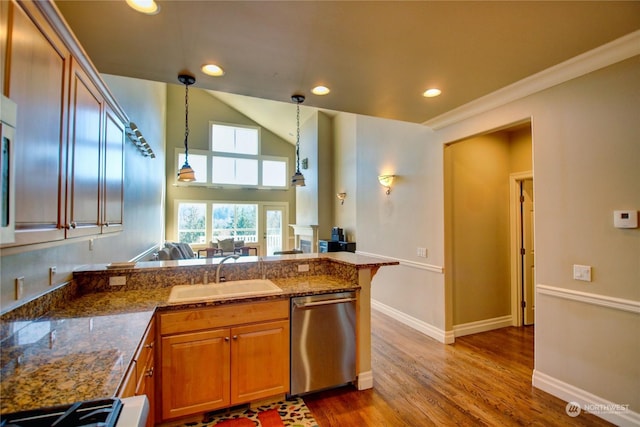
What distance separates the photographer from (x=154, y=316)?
192cm

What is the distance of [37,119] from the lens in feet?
3.51

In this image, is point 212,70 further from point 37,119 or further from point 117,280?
point 117,280

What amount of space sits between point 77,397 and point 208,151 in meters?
8.77

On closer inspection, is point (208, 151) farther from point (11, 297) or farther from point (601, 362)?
point (601, 362)

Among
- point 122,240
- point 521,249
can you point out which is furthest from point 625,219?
point 122,240

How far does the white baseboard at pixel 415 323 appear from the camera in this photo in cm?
351

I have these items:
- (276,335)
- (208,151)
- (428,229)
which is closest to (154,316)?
(276,335)

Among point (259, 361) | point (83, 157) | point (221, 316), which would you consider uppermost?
point (83, 157)

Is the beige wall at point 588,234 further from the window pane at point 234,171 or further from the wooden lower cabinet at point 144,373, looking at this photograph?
the window pane at point 234,171

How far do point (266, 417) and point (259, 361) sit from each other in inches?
15.5

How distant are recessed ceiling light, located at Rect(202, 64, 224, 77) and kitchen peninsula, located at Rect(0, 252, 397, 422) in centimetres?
157

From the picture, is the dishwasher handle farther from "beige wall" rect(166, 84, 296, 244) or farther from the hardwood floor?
"beige wall" rect(166, 84, 296, 244)

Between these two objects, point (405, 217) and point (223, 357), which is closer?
point (223, 357)

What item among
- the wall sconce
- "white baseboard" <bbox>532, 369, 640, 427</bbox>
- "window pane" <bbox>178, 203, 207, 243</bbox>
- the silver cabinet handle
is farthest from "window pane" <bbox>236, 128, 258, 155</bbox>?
"white baseboard" <bbox>532, 369, 640, 427</bbox>
